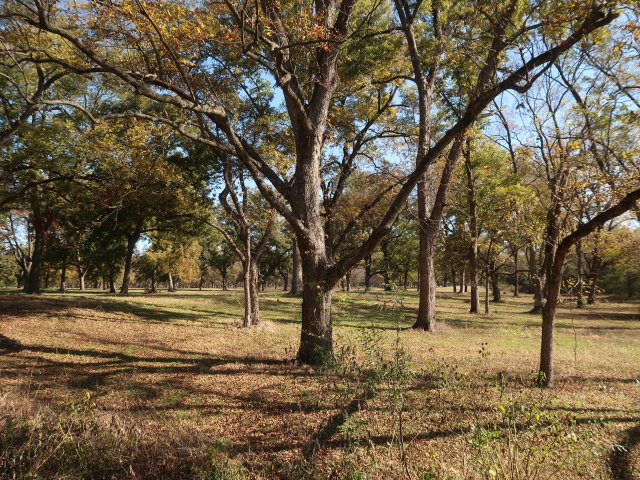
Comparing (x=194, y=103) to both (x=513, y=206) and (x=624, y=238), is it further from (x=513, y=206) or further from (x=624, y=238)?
(x=624, y=238)

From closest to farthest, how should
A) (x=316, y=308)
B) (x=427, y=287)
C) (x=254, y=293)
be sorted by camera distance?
(x=316, y=308) < (x=254, y=293) < (x=427, y=287)

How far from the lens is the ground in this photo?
3383 mm

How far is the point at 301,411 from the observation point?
4.84 metres

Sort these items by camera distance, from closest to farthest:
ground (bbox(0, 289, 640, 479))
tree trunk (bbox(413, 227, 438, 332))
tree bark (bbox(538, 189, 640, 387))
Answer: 1. ground (bbox(0, 289, 640, 479))
2. tree bark (bbox(538, 189, 640, 387))
3. tree trunk (bbox(413, 227, 438, 332))

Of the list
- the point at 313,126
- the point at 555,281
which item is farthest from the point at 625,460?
the point at 313,126

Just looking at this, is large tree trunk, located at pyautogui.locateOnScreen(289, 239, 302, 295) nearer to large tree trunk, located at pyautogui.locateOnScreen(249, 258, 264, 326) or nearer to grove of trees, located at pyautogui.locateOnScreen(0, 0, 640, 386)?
grove of trees, located at pyautogui.locateOnScreen(0, 0, 640, 386)

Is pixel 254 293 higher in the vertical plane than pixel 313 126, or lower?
lower

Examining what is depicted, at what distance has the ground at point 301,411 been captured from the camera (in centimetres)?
338

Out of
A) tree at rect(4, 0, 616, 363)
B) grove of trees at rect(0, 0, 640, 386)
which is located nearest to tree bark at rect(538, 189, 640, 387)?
grove of trees at rect(0, 0, 640, 386)

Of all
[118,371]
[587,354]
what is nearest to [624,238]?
[587,354]

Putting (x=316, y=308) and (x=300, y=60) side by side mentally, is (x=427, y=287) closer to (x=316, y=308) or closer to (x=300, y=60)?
(x=316, y=308)

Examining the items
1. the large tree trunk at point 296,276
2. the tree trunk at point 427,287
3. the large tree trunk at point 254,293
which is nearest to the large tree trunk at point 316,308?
the large tree trunk at point 254,293

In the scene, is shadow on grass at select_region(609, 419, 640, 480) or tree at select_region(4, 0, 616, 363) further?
tree at select_region(4, 0, 616, 363)

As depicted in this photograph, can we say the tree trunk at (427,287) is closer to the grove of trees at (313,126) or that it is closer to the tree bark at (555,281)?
the grove of trees at (313,126)
